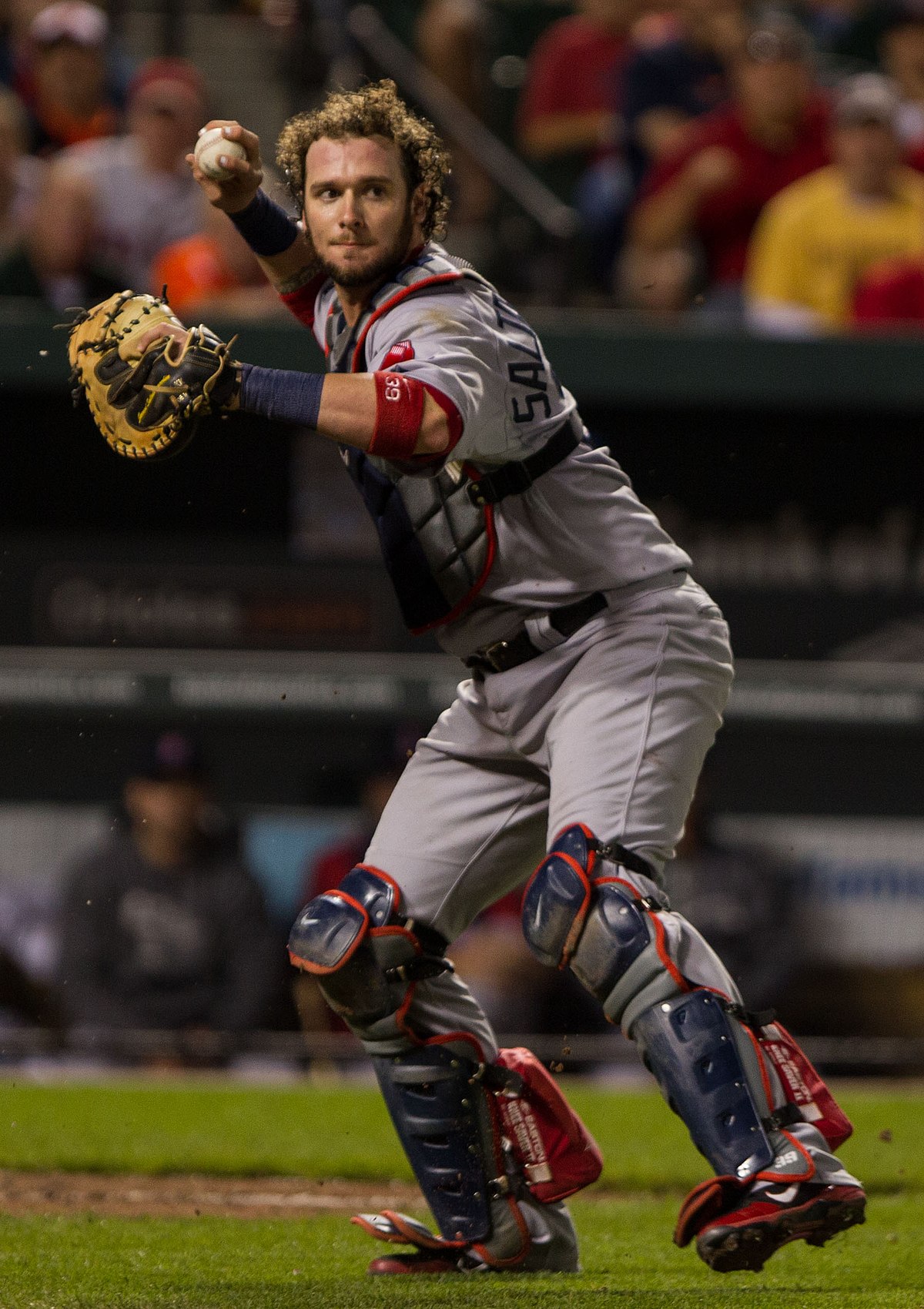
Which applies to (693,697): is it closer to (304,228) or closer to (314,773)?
(304,228)

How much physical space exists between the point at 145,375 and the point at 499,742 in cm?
102

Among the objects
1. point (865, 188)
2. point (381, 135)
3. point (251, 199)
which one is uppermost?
point (381, 135)

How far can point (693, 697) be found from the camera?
353cm

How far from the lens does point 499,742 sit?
12.1ft

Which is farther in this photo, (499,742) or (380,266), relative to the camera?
(499,742)

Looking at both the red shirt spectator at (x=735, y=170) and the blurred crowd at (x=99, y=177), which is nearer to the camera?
the blurred crowd at (x=99, y=177)

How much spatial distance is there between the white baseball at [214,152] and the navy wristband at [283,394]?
0.65 m

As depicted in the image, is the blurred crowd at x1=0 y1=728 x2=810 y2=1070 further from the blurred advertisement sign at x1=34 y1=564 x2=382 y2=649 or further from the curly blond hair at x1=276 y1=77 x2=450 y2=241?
the curly blond hair at x1=276 y1=77 x2=450 y2=241

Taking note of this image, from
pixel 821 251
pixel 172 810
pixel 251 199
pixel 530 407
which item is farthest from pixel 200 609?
pixel 530 407

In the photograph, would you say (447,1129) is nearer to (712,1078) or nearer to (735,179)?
(712,1078)

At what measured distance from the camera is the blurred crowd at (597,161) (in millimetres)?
7582

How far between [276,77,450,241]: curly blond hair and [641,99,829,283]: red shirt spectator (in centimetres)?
472

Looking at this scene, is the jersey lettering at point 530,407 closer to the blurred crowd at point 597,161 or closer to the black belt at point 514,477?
the black belt at point 514,477

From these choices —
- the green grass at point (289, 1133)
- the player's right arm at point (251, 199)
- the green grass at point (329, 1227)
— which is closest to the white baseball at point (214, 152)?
the player's right arm at point (251, 199)
